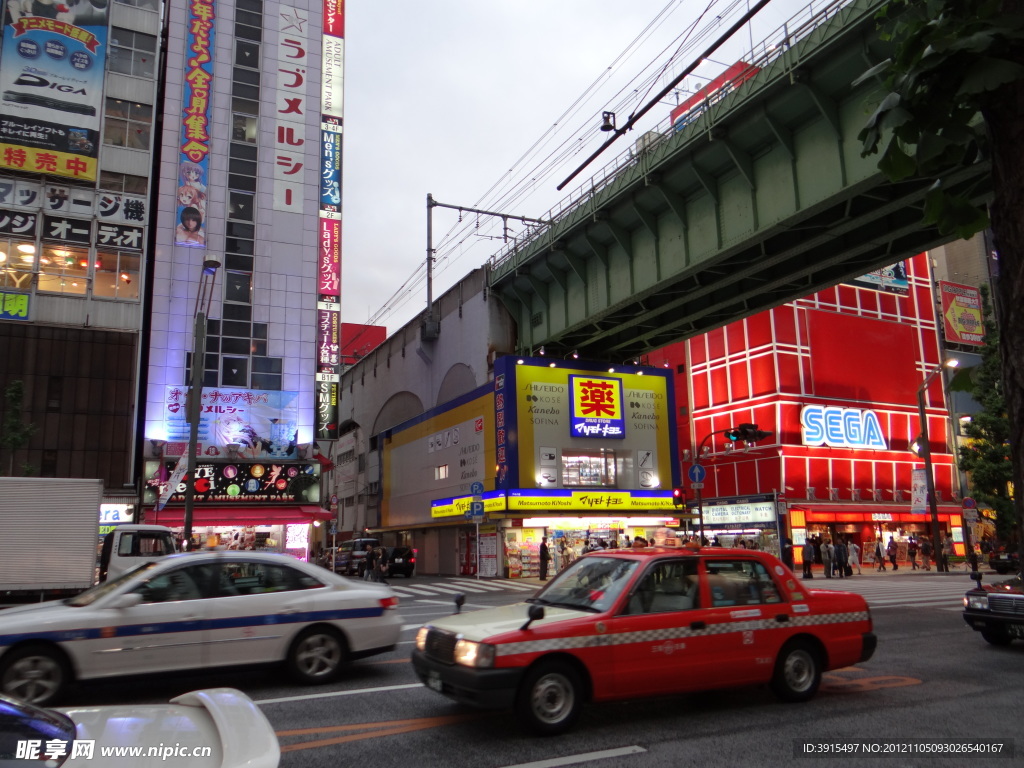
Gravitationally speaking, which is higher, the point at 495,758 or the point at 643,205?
the point at 643,205

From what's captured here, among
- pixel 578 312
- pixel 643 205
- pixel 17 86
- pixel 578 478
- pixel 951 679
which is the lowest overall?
pixel 951 679

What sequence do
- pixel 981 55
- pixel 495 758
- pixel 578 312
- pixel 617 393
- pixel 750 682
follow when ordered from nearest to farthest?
pixel 981 55 → pixel 495 758 → pixel 750 682 → pixel 578 312 → pixel 617 393

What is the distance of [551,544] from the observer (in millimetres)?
33469

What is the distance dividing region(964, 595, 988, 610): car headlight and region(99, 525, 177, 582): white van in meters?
16.1

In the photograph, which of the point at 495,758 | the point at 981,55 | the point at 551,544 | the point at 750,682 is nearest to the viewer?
the point at 981,55

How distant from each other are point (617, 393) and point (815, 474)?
531 inches

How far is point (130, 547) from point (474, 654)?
14.3 meters

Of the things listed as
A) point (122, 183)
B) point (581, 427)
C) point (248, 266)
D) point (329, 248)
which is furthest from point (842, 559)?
point (122, 183)

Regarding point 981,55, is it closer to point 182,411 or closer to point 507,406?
point 507,406

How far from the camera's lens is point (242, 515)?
34.6 m

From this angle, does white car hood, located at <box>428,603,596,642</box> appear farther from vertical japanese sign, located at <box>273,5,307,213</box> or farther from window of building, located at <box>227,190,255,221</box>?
vertical japanese sign, located at <box>273,5,307,213</box>

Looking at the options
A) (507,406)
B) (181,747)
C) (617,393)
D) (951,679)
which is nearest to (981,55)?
(181,747)

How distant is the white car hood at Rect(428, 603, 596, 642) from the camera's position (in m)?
6.45

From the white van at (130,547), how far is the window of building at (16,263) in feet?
66.0
